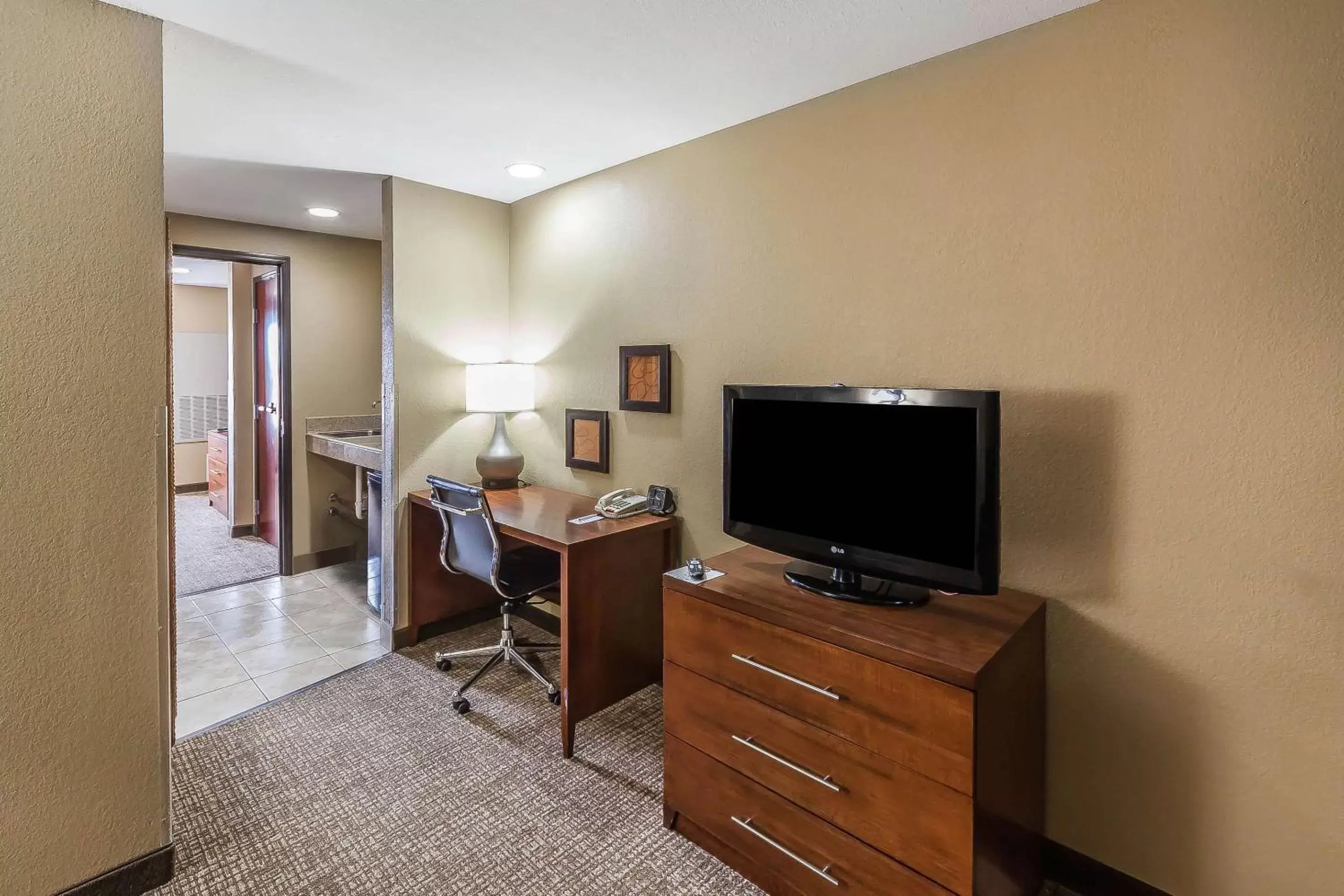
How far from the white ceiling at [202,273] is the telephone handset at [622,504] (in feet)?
12.6

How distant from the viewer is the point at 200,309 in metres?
6.93

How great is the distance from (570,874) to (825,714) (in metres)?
0.87

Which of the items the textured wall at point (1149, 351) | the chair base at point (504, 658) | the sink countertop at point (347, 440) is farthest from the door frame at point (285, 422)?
the textured wall at point (1149, 351)

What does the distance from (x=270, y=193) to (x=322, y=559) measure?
93.8 inches

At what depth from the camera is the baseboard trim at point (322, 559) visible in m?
4.36

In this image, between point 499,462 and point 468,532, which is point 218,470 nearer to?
point 499,462

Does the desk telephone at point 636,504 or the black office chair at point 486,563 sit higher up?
the desk telephone at point 636,504

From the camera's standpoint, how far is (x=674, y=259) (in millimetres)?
2699

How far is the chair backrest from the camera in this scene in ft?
8.50

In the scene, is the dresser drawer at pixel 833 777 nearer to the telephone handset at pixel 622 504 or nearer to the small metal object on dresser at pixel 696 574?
the small metal object on dresser at pixel 696 574

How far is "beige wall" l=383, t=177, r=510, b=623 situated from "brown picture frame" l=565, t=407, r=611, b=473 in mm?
573

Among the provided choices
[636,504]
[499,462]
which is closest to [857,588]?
[636,504]

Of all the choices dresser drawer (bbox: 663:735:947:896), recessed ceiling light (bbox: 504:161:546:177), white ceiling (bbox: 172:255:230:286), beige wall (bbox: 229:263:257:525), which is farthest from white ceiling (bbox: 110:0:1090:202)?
white ceiling (bbox: 172:255:230:286)

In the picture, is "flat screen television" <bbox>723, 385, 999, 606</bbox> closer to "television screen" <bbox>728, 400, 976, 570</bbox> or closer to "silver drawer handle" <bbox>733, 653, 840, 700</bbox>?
"television screen" <bbox>728, 400, 976, 570</bbox>
